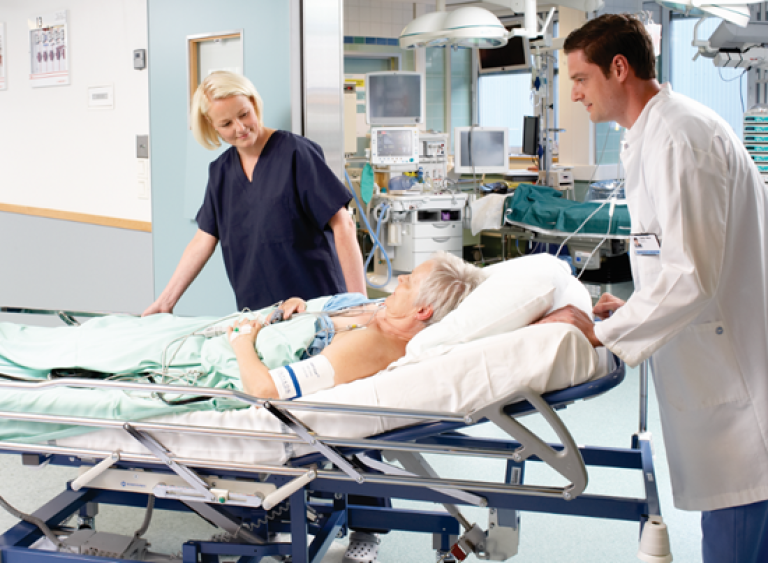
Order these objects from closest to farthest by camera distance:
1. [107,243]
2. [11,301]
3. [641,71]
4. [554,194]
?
[641,71] < [107,243] < [11,301] < [554,194]

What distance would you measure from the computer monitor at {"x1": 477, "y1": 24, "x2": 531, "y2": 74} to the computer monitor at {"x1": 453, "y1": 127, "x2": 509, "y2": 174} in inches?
72.9

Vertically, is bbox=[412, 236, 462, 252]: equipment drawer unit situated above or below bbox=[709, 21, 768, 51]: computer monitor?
below

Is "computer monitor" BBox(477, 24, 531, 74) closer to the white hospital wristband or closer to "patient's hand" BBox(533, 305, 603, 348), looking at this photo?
"patient's hand" BBox(533, 305, 603, 348)

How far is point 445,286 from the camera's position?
1.91m

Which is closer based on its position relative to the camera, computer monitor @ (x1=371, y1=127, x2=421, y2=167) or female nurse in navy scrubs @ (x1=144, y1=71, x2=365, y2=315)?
Answer: female nurse in navy scrubs @ (x1=144, y1=71, x2=365, y2=315)

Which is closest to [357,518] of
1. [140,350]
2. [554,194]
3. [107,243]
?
[140,350]

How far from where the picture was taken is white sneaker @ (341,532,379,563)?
2238 millimetres

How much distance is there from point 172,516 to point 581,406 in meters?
2.08

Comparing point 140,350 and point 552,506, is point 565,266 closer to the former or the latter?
point 552,506

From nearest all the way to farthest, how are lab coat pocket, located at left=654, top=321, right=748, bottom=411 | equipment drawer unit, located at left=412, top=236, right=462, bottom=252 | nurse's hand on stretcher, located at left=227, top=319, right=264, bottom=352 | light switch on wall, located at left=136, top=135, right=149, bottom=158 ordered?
lab coat pocket, located at left=654, top=321, right=748, bottom=411 < nurse's hand on stretcher, located at left=227, top=319, right=264, bottom=352 < light switch on wall, located at left=136, top=135, right=149, bottom=158 < equipment drawer unit, located at left=412, top=236, right=462, bottom=252

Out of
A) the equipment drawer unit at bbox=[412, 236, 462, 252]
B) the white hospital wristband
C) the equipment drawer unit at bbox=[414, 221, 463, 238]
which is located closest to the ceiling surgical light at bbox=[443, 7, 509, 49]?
the equipment drawer unit at bbox=[414, 221, 463, 238]

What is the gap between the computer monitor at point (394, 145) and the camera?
6.14 metres

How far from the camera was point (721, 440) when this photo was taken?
1.61 m

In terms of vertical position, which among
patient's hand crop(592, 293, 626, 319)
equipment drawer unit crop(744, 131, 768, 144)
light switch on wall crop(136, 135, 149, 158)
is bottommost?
patient's hand crop(592, 293, 626, 319)
